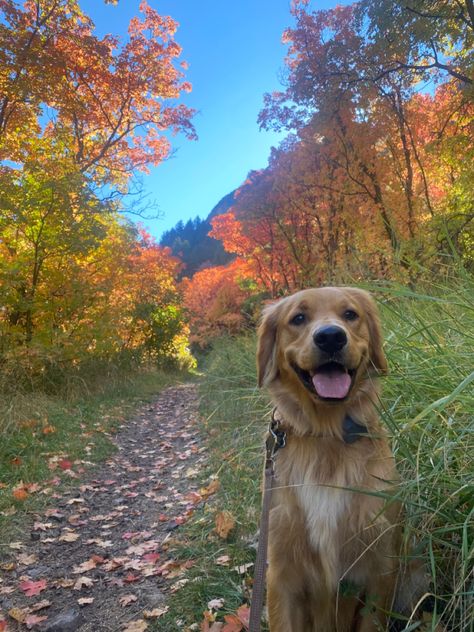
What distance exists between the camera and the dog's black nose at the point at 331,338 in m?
1.82

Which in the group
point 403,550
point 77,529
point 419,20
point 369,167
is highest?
point 419,20

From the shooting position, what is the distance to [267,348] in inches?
89.8

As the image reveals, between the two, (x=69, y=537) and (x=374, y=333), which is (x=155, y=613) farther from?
(x=374, y=333)

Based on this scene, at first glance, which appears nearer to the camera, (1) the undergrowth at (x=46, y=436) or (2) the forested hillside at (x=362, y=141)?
(1) the undergrowth at (x=46, y=436)

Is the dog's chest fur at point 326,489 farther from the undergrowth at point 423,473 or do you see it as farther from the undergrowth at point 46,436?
the undergrowth at point 46,436

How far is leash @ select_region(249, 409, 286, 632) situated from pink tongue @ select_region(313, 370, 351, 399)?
1.00 ft

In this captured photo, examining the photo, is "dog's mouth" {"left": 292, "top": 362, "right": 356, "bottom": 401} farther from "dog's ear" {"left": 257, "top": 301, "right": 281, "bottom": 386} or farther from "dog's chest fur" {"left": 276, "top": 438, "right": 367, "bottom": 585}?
"dog's ear" {"left": 257, "top": 301, "right": 281, "bottom": 386}

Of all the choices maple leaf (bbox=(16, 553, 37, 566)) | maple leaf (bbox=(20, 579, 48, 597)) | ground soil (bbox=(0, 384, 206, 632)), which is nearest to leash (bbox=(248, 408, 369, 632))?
ground soil (bbox=(0, 384, 206, 632))

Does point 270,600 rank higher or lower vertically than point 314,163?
lower

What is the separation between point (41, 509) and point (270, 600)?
304 cm

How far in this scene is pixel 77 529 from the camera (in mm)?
3830

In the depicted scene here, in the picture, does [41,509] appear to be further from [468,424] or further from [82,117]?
[82,117]

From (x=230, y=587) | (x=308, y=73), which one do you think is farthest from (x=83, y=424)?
(x=308, y=73)

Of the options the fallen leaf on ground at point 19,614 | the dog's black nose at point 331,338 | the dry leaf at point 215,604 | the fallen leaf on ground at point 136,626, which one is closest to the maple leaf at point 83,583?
the fallen leaf on ground at point 19,614
